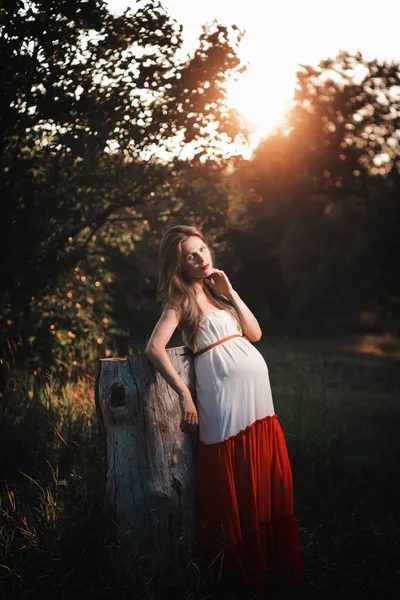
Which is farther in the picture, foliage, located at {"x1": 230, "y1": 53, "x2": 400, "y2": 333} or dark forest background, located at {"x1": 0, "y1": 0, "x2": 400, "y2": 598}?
foliage, located at {"x1": 230, "y1": 53, "x2": 400, "y2": 333}

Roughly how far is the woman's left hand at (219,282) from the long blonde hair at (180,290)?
32 millimetres

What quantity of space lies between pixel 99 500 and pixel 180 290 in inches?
48.5

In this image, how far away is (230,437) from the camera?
3.40 m

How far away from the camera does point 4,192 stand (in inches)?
228

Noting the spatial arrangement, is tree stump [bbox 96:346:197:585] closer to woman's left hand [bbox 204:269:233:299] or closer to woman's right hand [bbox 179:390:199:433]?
woman's right hand [bbox 179:390:199:433]

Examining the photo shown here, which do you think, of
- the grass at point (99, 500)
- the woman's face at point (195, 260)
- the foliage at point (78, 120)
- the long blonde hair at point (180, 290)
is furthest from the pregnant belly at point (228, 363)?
the foliage at point (78, 120)

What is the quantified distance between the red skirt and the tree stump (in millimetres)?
145

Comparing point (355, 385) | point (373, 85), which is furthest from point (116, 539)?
point (373, 85)

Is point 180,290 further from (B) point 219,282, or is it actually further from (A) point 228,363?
(A) point 228,363

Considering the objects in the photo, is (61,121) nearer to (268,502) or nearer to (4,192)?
(4,192)

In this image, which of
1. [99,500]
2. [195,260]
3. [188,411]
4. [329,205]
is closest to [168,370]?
[188,411]

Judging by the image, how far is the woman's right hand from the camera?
3271mm

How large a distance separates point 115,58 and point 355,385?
681cm

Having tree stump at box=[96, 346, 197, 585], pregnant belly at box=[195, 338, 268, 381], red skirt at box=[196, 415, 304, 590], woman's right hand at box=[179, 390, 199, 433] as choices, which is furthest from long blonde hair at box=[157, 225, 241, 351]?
red skirt at box=[196, 415, 304, 590]
